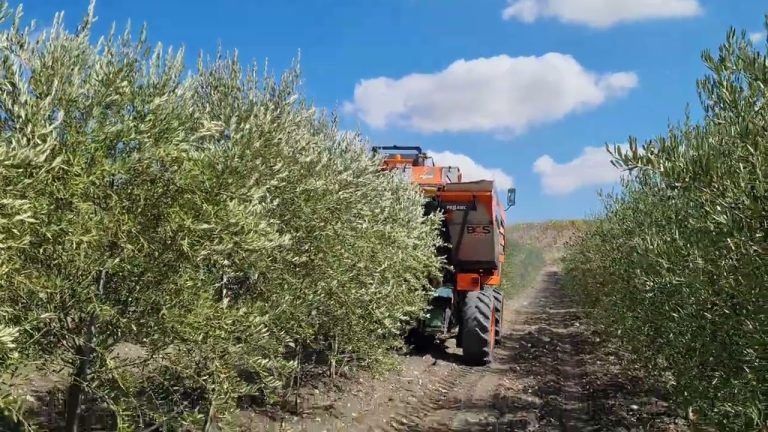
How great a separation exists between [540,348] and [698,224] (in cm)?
1417

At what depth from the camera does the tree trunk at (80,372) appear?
555 centimetres

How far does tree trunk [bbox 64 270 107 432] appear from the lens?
555cm

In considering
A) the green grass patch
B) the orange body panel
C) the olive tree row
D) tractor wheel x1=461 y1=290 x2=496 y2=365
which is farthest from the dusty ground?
the green grass patch

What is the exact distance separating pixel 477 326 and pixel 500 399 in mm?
2677

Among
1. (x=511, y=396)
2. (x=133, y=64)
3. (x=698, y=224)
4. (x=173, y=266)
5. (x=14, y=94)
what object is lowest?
(x=511, y=396)

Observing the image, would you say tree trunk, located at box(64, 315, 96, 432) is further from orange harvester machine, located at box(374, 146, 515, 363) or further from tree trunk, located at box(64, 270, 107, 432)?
orange harvester machine, located at box(374, 146, 515, 363)

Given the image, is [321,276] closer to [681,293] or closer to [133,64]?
[133,64]

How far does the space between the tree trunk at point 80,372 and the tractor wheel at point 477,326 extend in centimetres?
1036

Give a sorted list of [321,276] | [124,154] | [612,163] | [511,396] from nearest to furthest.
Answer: [124,154] < [612,163] < [321,276] < [511,396]

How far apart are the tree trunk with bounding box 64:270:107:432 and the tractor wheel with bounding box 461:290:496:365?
1036cm

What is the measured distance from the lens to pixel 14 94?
16.5 feet

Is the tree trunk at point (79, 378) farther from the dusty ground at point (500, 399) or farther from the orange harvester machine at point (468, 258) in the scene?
the orange harvester machine at point (468, 258)

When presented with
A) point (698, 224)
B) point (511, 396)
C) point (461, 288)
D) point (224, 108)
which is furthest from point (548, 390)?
point (224, 108)

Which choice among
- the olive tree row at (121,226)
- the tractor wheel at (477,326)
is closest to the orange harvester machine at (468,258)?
the tractor wheel at (477,326)
